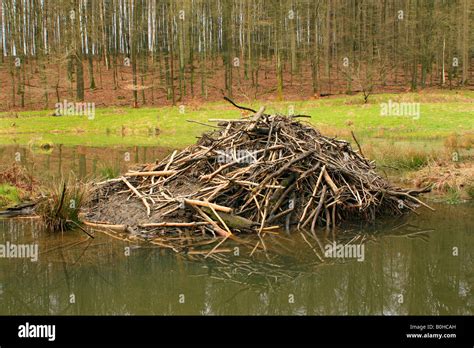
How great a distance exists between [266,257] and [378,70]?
121 feet

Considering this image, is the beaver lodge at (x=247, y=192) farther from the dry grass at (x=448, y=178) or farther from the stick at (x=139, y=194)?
the dry grass at (x=448, y=178)

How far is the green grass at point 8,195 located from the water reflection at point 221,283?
270 centimetres

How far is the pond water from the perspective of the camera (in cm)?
550

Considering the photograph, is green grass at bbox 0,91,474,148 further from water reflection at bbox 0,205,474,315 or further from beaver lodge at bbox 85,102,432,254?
water reflection at bbox 0,205,474,315

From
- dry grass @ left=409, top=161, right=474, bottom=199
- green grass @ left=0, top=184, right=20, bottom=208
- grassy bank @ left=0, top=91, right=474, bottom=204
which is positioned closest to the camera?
green grass @ left=0, top=184, right=20, bottom=208

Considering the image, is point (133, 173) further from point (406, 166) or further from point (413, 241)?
point (406, 166)

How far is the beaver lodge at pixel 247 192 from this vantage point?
830 cm

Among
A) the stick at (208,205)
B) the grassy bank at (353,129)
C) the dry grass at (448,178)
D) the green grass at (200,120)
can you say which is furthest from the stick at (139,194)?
the green grass at (200,120)

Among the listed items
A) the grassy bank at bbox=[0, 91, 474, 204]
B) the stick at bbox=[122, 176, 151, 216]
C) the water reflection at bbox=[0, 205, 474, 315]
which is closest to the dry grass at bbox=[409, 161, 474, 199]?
the grassy bank at bbox=[0, 91, 474, 204]

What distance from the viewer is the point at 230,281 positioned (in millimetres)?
6219

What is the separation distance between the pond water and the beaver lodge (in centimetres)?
66

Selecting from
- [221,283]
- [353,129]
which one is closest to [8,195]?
[221,283]

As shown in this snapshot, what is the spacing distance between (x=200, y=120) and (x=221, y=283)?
867 inches

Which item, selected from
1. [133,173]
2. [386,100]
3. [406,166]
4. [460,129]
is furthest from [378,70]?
[133,173]
